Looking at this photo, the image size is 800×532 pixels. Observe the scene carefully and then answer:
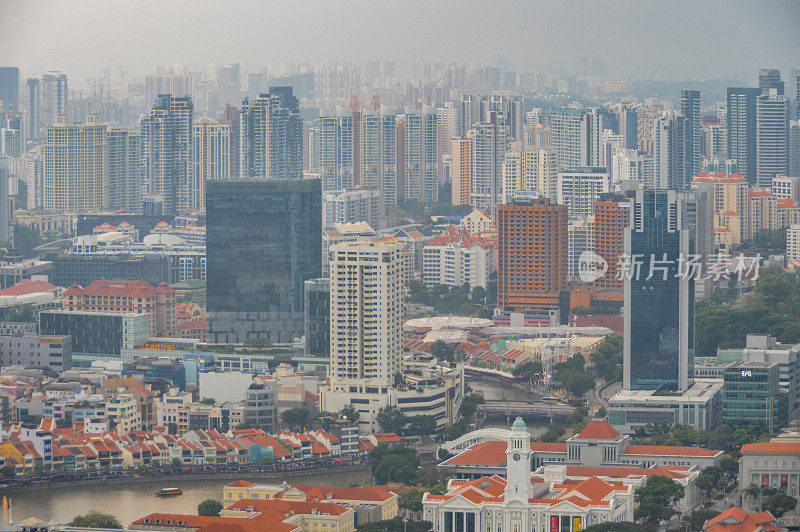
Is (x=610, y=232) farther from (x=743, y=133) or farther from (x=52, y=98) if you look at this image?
(x=52, y=98)

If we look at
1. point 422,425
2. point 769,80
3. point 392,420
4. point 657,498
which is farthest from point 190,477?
point 769,80

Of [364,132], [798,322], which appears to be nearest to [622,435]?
[798,322]

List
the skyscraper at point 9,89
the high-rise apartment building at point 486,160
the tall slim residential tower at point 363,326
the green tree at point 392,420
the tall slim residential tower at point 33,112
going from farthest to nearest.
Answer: the tall slim residential tower at point 33,112 → the skyscraper at point 9,89 → the high-rise apartment building at point 486,160 → the tall slim residential tower at point 363,326 → the green tree at point 392,420

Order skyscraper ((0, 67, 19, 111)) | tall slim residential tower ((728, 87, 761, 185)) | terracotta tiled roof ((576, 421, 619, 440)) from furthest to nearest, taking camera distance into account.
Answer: skyscraper ((0, 67, 19, 111)) < tall slim residential tower ((728, 87, 761, 185)) < terracotta tiled roof ((576, 421, 619, 440))

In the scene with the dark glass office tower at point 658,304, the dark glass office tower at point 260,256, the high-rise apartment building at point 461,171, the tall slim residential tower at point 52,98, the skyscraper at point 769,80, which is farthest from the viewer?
the tall slim residential tower at point 52,98

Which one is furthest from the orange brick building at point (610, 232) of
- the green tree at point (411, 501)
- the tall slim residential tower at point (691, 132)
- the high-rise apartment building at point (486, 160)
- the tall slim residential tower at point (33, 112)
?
the tall slim residential tower at point (33, 112)

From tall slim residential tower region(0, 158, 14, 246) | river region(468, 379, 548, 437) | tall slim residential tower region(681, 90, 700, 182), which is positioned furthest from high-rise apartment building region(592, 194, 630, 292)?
tall slim residential tower region(0, 158, 14, 246)

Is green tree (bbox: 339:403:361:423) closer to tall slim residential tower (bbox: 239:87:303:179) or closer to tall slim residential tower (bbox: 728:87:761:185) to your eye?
tall slim residential tower (bbox: 239:87:303:179)

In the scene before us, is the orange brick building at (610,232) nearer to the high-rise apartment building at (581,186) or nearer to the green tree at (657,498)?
the high-rise apartment building at (581,186)
